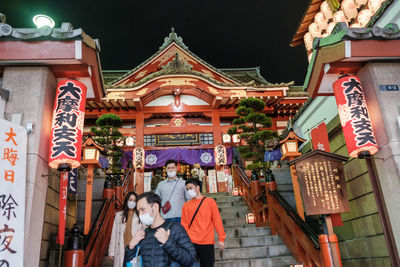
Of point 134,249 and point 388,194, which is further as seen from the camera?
point 388,194

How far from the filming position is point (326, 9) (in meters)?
12.1

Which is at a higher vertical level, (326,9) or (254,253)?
(326,9)

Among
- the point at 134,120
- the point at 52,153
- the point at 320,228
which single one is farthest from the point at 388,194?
the point at 134,120

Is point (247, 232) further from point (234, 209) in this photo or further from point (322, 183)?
point (322, 183)

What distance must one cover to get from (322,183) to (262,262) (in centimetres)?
222

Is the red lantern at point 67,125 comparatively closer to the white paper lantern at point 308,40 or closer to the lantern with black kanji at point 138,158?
the lantern with black kanji at point 138,158

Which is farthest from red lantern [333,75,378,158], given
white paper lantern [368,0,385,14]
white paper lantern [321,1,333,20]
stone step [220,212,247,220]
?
white paper lantern [321,1,333,20]

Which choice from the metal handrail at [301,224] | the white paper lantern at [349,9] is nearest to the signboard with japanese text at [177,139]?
the white paper lantern at [349,9]

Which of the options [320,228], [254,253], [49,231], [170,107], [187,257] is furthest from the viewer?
[170,107]

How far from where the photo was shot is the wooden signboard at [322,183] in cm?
500

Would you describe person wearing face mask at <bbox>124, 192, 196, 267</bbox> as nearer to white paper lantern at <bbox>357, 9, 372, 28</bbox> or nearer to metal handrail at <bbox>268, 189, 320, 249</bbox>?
metal handrail at <bbox>268, 189, 320, 249</bbox>

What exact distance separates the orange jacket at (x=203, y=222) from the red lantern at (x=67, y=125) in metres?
2.09

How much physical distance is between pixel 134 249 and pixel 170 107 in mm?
14017

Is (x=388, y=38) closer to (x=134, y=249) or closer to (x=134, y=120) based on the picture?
(x=134, y=249)
